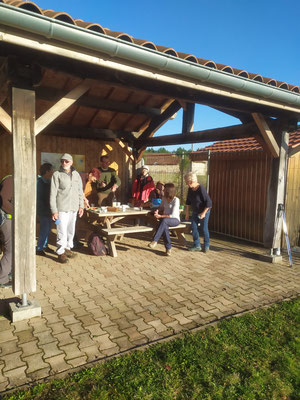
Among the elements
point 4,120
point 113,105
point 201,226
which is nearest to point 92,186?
point 113,105

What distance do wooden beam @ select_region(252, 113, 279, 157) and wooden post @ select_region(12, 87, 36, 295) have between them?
157 inches

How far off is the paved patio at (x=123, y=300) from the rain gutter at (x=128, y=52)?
2930 mm

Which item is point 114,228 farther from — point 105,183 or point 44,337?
point 44,337

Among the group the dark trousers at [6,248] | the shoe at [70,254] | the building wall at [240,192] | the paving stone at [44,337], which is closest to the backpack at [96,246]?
the shoe at [70,254]

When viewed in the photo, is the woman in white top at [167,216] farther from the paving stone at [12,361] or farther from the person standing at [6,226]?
the paving stone at [12,361]

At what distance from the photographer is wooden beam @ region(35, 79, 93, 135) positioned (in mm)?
3226

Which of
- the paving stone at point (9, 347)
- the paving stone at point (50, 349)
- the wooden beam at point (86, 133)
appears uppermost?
the wooden beam at point (86, 133)

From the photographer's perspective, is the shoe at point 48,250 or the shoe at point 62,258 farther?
the shoe at point 48,250

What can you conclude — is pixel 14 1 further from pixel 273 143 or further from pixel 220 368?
pixel 273 143

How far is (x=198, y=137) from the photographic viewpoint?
7031mm

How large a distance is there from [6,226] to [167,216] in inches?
125

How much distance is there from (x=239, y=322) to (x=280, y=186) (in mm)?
3440

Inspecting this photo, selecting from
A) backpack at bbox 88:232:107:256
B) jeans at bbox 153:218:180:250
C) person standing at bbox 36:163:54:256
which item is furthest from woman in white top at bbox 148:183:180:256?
person standing at bbox 36:163:54:256

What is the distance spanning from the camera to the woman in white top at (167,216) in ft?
19.6
